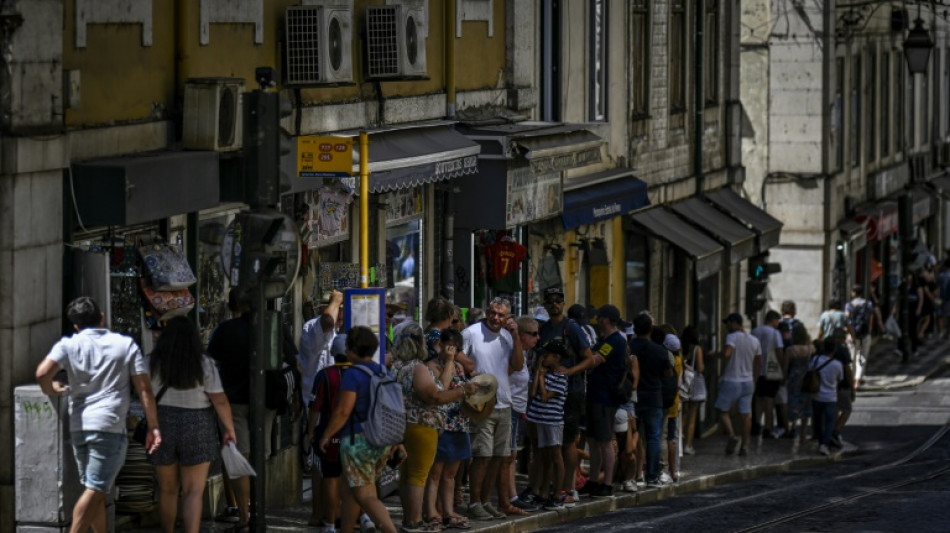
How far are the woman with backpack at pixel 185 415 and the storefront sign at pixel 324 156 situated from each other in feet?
8.70

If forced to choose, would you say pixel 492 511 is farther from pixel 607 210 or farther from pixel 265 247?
pixel 607 210

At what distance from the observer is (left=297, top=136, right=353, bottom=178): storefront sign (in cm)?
1543

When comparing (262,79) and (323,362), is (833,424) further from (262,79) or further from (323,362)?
(262,79)

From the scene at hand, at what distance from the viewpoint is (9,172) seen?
12.7 metres

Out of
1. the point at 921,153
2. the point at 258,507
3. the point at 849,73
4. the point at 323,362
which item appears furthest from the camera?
the point at 921,153

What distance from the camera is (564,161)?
22109mm

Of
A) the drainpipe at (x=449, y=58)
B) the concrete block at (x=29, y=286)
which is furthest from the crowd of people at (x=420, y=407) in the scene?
the drainpipe at (x=449, y=58)

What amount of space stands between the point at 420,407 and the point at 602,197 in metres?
10.4

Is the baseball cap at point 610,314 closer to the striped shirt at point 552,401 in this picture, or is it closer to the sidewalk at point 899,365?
the striped shirt at point 552,401

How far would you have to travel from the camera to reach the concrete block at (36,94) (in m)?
12.7

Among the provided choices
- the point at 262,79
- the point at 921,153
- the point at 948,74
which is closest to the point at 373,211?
the point at 262,79

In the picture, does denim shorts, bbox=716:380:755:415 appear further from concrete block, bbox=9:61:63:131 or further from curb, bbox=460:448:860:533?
concrete block, bbox=9:61:63:131

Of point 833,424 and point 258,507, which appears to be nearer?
point 258,507

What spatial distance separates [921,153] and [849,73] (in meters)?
10.5
